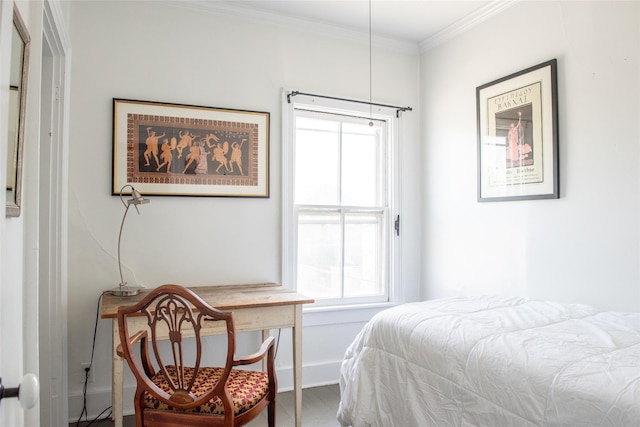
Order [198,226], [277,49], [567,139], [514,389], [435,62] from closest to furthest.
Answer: [514,389] < [567,139] < [198,226] < [277,49] < [435,62]

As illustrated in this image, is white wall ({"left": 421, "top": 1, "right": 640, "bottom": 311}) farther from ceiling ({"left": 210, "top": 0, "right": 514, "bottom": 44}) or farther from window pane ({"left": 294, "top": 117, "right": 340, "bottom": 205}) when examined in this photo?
window pane ({"left": 294, "top": 117, "right": 340, "bottom": 205})

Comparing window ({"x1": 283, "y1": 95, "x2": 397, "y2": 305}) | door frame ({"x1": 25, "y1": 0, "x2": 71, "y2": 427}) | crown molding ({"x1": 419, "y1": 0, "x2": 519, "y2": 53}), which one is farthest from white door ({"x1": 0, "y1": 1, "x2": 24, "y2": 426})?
crown molding ({"x1": 419, "y1": 0, "x2": 519, "y2": 53})

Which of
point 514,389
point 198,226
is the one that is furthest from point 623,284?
point 198,226

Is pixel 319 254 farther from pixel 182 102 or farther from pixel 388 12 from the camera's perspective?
pixel 388 12

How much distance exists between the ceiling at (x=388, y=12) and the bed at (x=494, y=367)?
1990mm

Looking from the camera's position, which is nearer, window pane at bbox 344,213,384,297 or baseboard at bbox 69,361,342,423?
baseboard at bbox 69,361,342,423

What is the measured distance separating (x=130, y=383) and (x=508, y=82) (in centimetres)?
312

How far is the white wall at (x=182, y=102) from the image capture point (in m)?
2.71

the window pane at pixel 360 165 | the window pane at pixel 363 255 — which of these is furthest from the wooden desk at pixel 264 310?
the window pane at pixel 360 165

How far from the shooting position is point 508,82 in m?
2.92

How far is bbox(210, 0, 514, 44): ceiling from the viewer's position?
302 centimetres

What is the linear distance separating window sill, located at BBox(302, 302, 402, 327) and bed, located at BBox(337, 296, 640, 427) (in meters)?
0.90

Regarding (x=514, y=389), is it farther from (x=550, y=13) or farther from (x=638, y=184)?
(x=550, y=13)

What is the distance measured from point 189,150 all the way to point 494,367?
2.24 m
